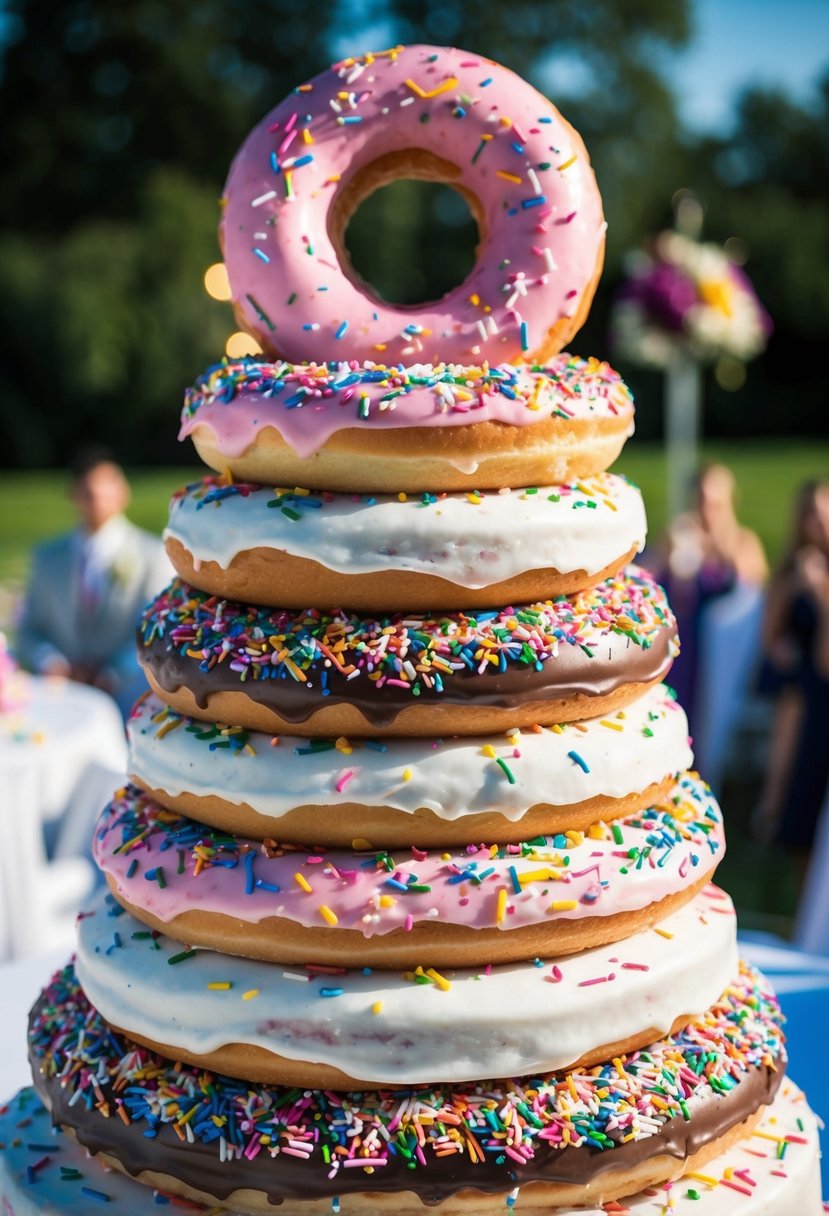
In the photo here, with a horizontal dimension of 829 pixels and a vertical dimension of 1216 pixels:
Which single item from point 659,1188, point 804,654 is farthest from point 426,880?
point 804,654

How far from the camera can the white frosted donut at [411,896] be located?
2123 millimetres

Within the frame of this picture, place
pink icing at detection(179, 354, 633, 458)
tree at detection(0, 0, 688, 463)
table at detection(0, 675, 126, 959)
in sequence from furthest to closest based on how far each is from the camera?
1. tree at detection(0, 0, 688, 463)
2. table at detection(0, 675, 126, 959)
3. pink icing at detection(179, 354, 633, 458)

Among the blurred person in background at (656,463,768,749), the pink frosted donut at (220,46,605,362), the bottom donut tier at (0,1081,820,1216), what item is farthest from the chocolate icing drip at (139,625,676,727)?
the blurred person in background at (656,463,768,749)

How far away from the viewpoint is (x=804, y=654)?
7078 mm

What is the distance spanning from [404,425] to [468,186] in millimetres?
551

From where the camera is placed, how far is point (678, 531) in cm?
843

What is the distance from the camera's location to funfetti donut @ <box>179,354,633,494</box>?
2188mm

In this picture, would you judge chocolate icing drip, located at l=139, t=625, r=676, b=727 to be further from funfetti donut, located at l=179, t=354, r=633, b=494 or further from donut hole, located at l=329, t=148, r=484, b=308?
donut hole, located at l=329, t=148, r=484, b=308

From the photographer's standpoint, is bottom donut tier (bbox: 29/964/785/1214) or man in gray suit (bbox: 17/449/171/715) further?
man in gray suit (bbox: 17/449/171/715)

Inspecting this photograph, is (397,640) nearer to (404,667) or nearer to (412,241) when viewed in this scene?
(404,667)

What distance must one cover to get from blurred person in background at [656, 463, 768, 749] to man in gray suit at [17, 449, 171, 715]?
10.3 ft

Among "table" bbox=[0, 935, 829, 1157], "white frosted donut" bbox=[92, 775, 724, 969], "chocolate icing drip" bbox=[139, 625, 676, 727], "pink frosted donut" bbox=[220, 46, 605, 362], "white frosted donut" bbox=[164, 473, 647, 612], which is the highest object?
"pink frosted donut" bbox=[220, 46, 605, 362]

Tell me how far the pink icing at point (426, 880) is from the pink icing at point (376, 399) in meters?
0.58

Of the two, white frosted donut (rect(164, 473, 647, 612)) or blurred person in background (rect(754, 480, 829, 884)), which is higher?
white frosted donut (rect(164, 473, 647, 612))
